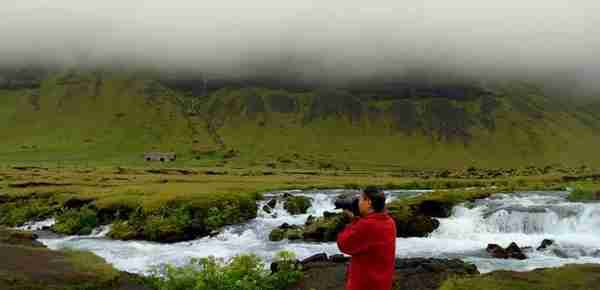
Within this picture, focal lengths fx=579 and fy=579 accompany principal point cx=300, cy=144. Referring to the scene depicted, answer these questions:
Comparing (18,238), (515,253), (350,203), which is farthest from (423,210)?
(350,203)

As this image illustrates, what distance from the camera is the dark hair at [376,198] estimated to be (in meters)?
11.5

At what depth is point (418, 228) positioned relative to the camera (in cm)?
5472

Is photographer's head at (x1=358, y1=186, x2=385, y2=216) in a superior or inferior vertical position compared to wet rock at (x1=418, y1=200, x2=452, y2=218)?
superior

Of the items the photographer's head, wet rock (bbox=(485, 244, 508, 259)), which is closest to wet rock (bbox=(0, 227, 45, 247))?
wet rock (bbox=(485, 244, 508, 259))

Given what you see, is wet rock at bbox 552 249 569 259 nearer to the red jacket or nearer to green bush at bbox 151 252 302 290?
green bush at bbox 151 252 302 290

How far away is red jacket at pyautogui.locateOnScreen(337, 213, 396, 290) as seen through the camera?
11.5 meters

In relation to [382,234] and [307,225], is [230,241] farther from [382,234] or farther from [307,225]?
[382,234]

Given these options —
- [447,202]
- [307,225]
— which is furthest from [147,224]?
[447,202]

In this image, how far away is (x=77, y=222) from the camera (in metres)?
60.4

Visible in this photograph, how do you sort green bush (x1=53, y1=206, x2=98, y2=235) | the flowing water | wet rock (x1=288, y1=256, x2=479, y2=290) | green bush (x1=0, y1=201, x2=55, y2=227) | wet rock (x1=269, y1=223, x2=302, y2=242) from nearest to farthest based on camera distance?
wet rock (x1=288, y1=256, x2=479, y2=290), the flowing water, wet rock (x1=269, y1=223, x2=302, y2=242), green bush (x1=53, y1=206, x2=98, y2=235), green bush (x1=0, y1=201, x2=55, y2=227)

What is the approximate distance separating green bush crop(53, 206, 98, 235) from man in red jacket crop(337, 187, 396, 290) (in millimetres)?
51785

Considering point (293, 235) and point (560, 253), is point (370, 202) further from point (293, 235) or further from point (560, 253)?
point (293, 235)

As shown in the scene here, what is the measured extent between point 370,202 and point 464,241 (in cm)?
4259

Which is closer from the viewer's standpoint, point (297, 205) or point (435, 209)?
point (435, 209)
